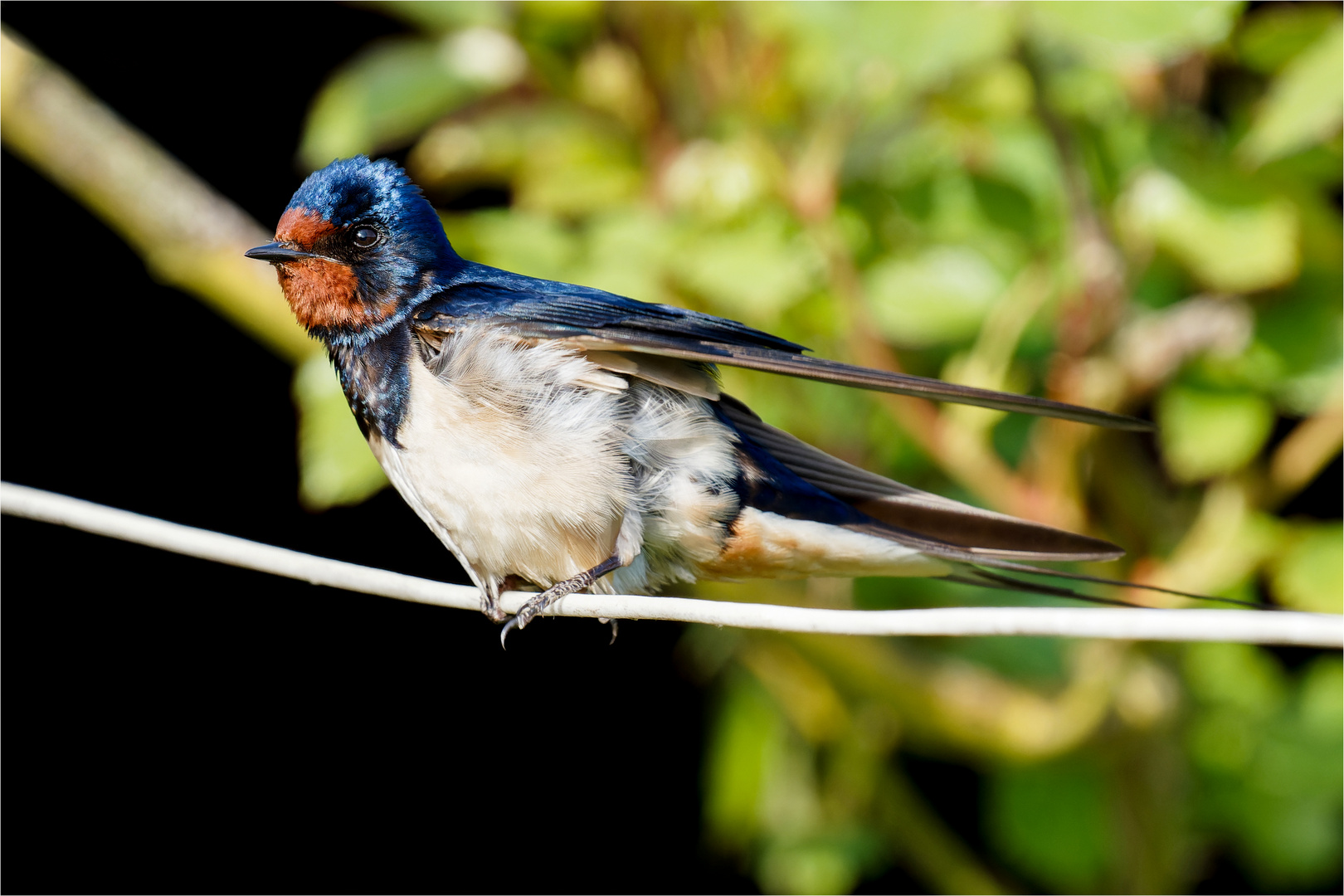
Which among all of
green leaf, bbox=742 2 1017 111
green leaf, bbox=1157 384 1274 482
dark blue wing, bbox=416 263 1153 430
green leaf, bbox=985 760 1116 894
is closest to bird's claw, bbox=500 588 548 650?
dark blue wing, bbox=416 263 1153 430

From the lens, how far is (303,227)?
1309mm

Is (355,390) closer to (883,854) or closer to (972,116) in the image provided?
(972,116)

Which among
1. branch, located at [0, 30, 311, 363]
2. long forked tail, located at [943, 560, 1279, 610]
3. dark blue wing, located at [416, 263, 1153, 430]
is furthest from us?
branch, located at [0, 30, 311, 363]

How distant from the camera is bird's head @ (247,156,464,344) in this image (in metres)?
1.31

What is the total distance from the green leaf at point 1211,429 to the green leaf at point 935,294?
1.01 ft

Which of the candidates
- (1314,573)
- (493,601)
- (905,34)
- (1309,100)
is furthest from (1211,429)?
(493,601)

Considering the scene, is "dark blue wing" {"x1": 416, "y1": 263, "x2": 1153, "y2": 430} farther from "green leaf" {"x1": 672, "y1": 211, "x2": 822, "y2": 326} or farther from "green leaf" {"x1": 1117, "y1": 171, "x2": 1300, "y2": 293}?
"green leaf" {"x1": 1117, "y1": 171, "x2": 1300, "y2": 293}

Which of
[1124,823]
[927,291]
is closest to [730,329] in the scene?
[927,291]

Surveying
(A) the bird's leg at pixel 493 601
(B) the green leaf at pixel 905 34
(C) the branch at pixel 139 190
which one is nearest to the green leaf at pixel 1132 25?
(B) the green leaf at pixel 905 34

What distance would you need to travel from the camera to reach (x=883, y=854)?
2404 mm

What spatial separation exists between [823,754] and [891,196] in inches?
45.2

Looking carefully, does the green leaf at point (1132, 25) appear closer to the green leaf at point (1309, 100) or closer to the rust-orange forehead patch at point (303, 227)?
the green leaf at point (1309, 100)

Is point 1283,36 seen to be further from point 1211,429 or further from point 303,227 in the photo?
point 303,227

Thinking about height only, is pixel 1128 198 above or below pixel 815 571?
above
